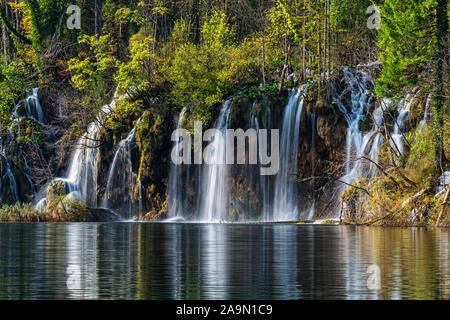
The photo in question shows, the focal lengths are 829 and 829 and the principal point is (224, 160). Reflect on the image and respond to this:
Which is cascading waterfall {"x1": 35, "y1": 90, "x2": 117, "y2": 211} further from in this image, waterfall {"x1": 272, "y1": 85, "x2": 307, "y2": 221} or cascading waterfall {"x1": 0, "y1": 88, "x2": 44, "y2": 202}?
waterfall {"x1": 272, "y1": 85, "x2": 307, "y2": 221}

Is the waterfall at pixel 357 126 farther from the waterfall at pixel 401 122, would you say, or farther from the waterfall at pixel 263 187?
the waterfall at pixel 263 187

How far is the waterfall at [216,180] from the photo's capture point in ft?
150

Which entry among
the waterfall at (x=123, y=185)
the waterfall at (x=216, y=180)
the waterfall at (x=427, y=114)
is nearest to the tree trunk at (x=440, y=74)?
the waterfall at (x=427, y=114)

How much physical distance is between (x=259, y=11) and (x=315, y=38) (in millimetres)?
8438

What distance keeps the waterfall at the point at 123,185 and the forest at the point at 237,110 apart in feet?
0.28

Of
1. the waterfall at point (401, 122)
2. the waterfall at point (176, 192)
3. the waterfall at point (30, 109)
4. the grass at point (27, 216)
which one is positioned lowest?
the grass at point (27, 216)

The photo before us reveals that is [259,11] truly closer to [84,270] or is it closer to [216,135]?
[216,135]

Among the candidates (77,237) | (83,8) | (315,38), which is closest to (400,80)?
(315,38)

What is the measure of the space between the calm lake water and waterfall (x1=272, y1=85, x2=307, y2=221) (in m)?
16.7

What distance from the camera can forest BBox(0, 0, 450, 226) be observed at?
37.0 meters

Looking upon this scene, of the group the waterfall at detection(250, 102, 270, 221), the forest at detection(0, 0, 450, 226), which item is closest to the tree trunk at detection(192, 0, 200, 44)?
the forest at detection(0, 0, 450, 226)

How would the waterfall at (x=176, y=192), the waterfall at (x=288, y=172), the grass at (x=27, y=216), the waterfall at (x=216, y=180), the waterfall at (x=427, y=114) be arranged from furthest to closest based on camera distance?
1. the waterfall at (x=176, y=192)
2. the grass at (x=27, y=216)
3. the waterfall at (x=216, y=180)
4. the waterfall at (x=288, y=172)
5. the waterfall at (x=427, y=114)

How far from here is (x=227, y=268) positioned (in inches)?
673

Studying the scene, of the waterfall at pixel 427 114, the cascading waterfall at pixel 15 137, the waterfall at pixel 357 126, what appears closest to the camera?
the waterfall at pixel 427 114
